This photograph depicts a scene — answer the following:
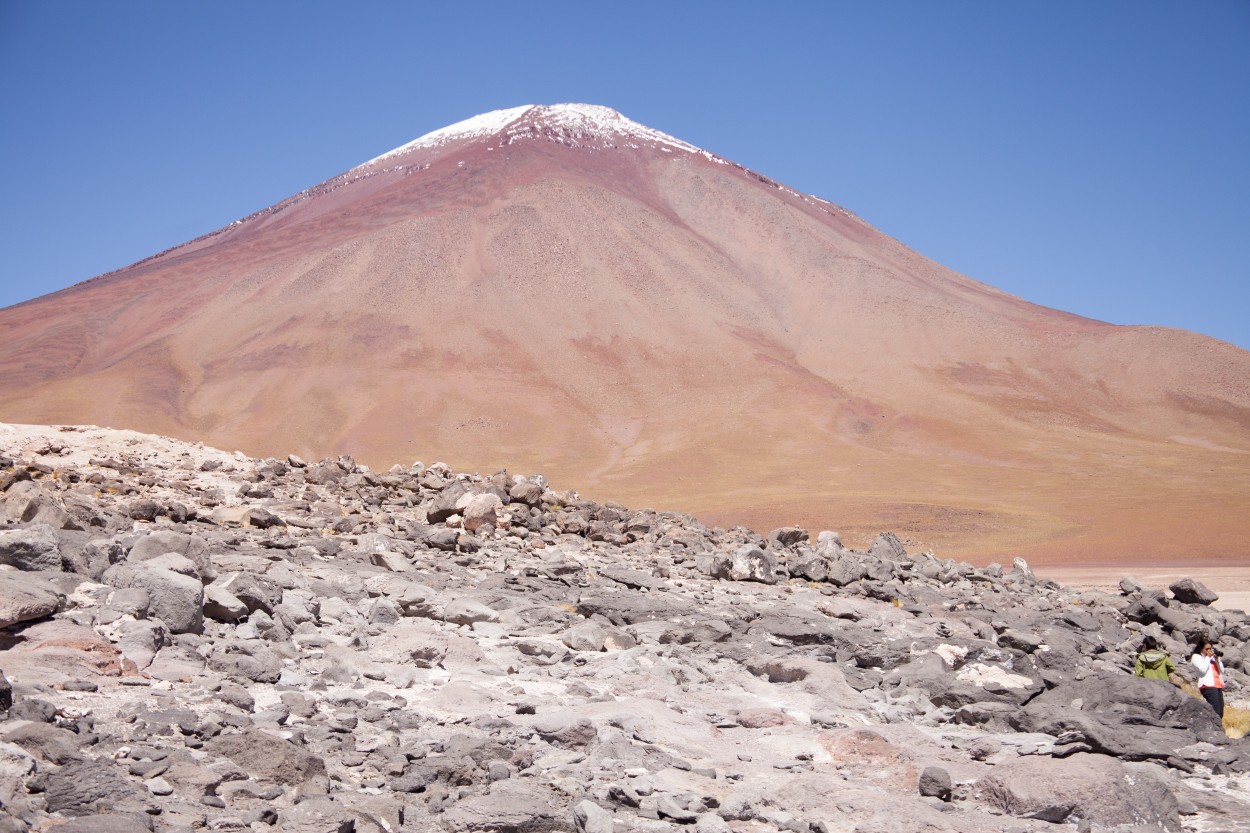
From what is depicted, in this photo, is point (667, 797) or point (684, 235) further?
point (684, 235)

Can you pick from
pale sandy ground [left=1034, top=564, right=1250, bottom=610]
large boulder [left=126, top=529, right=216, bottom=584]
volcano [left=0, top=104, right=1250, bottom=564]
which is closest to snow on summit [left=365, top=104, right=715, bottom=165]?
volcano [left=0, top=104, right=1250, bottom=564]

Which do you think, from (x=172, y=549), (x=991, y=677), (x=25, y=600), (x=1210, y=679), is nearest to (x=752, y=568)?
(x=991, y=677)

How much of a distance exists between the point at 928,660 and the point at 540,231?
273 ft

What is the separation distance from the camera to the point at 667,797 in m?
6.08

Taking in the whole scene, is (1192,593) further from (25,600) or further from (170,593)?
(25,600)

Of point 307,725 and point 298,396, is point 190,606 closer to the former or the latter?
point 307,725

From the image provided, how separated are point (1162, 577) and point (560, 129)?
102m

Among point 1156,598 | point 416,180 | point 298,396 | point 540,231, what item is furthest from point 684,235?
point 1156,598

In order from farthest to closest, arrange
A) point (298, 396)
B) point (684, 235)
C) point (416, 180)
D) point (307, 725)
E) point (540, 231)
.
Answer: point (416, 180), point (684, 235), point (540, 231), point (298, 396), point (307, 725)

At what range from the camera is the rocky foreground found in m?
5.63

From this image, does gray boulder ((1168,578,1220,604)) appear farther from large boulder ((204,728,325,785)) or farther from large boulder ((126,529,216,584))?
large boulder ((204,728,325,785))

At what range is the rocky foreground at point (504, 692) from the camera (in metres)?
5.63

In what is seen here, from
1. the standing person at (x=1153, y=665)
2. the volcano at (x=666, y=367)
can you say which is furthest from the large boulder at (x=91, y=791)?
the volcano at (x=666, y=367)

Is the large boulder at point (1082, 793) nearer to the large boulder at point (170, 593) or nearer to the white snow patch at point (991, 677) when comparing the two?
the white snow patch at point (991, 677)
